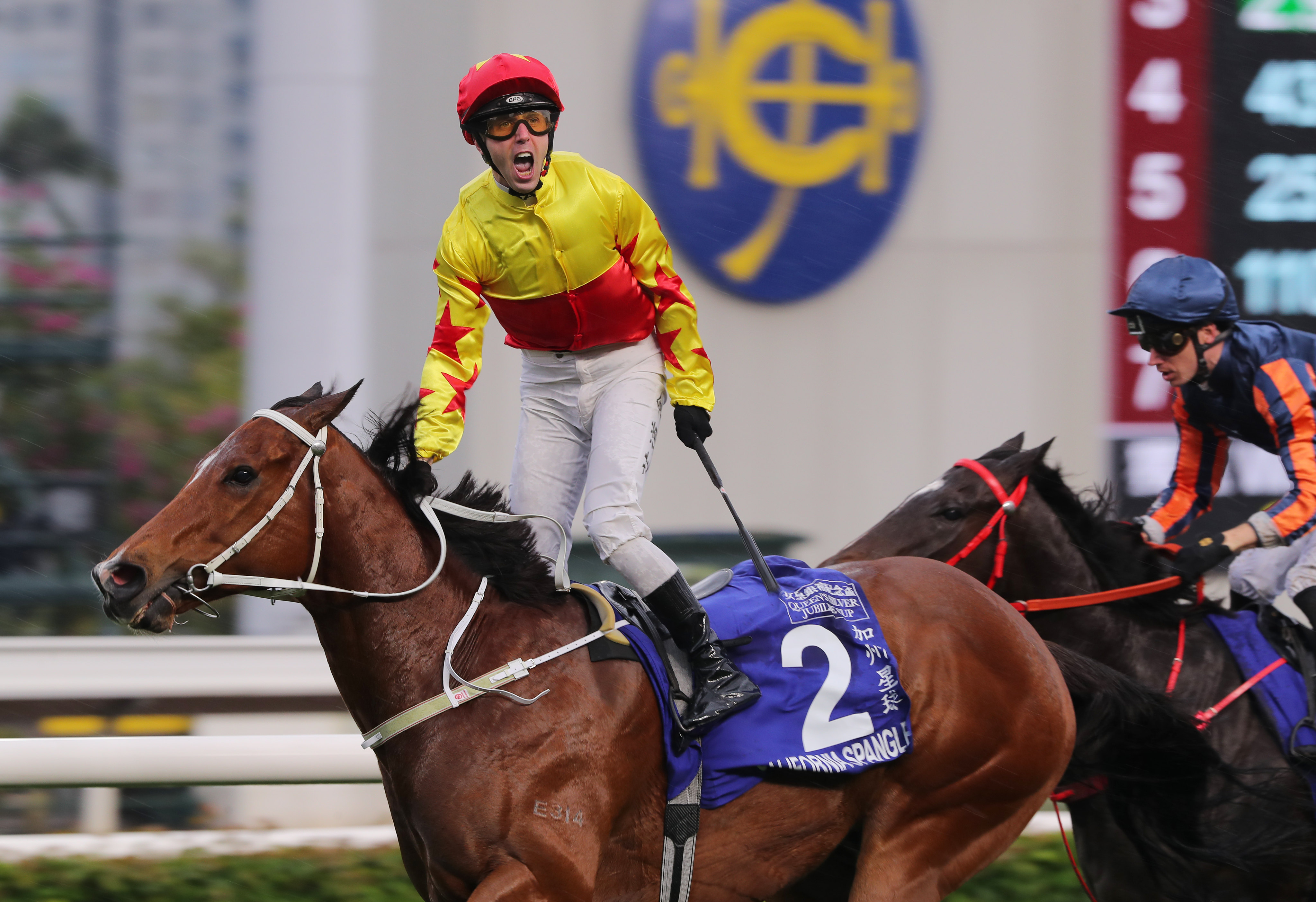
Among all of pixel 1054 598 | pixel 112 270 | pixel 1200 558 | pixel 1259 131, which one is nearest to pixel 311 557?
pixel 1054 598

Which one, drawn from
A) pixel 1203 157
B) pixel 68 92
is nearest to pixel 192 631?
pixel 68 92

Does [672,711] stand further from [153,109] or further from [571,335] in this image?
[153,109]

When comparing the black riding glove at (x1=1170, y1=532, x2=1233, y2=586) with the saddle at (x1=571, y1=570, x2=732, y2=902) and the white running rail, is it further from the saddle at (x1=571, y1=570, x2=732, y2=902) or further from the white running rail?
the white running rail

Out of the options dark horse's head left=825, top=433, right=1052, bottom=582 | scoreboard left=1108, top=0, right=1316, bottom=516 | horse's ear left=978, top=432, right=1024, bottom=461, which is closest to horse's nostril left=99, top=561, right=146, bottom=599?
dark horse's head left=825, top=433, right=1052, bottom=582

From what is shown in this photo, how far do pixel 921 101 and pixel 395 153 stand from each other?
2.12m

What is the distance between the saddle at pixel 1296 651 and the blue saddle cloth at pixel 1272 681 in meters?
0.01

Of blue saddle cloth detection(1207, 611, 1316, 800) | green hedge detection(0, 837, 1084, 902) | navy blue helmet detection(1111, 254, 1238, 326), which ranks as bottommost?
green hedge detection(0, 837, 1084, 902)

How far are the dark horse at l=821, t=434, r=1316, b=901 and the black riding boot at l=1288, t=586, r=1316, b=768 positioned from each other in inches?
2.1

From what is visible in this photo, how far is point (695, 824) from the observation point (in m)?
2.69

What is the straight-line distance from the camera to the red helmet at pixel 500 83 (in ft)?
9.02

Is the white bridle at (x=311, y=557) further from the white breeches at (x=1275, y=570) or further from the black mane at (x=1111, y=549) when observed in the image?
the white breeches at (x=1275, y=570)

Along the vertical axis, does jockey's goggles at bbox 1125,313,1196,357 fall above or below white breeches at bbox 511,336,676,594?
above

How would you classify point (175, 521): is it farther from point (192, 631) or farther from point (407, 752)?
point (192, 631)

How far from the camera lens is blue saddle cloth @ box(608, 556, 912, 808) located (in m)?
2.74
